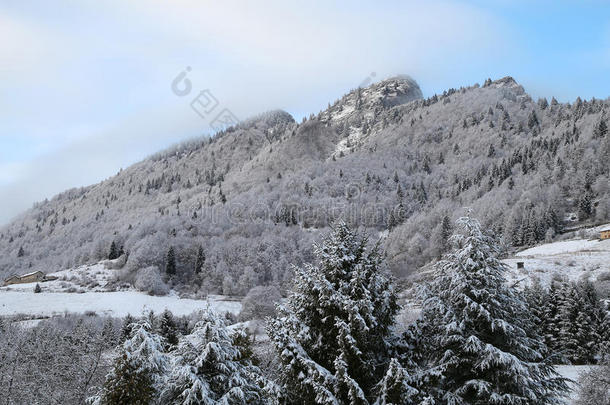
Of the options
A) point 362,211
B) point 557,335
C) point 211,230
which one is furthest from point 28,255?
point 557,335

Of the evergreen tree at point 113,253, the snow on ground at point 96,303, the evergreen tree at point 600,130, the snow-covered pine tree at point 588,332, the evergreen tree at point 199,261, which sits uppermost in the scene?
the evergreen tree at point 600,130

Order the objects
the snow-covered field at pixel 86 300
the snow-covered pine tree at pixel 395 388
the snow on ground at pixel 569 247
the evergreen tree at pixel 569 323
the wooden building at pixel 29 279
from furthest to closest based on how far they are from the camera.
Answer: the wooden building at pixel 29 279 < the snow-covered field at pixel 86 300 < the snow on ground at pixel 569 247 < the evergreen tree at pixel 569 323 < the snow-covered pine tree at pixel 395 388

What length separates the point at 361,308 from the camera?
12484 millimetres

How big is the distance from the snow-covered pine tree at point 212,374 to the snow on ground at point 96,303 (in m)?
63.2

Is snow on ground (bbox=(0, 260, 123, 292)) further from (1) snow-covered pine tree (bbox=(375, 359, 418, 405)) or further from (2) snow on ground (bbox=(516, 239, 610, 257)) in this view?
(1) snow-covered pine tree (bbox=(375, 359, 418, 405))

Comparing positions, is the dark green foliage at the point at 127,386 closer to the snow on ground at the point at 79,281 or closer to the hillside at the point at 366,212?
the hillside at the point at 366,212

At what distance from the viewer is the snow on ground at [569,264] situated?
57219 mm

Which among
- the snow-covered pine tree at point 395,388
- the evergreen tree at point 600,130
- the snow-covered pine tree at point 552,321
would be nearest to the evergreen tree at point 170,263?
the snow-covered pine tree at point 552,321

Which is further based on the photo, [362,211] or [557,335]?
[362,211]

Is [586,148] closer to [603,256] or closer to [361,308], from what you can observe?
[603,256]

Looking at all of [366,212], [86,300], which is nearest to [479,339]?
[86,300]

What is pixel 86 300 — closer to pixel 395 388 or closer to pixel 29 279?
pixel 29 279

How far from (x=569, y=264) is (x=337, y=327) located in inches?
2469

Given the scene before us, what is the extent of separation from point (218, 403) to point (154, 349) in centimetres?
261
